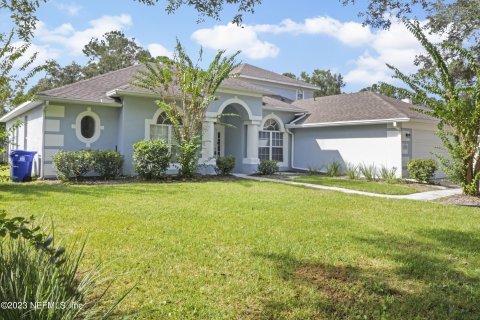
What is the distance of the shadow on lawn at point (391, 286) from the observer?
143 inches

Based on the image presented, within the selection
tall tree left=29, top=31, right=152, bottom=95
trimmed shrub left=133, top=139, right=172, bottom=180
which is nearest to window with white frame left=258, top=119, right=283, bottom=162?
trimmed shrub left=133, top=139, right=172, bottom=180

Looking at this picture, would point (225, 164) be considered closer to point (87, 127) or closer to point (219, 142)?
point (219, 142)

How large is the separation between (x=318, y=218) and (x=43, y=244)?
6.34m

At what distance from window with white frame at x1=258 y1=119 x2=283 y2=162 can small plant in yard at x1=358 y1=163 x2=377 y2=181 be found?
5101mm

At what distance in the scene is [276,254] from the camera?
5.21 m

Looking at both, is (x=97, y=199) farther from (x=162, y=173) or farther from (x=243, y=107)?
(x=243, y=107)

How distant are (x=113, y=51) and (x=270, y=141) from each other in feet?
108

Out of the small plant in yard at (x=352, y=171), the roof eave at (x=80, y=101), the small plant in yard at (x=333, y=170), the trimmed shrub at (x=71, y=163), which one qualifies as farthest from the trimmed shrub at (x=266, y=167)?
the trimmed shrub at (x=71, y=163)

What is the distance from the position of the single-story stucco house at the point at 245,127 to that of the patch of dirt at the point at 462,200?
3.11 m

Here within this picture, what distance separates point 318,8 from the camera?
23.1ft

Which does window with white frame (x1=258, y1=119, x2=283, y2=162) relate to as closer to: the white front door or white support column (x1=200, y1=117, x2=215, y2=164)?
A: the white front door

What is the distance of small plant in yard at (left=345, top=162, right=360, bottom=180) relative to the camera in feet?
58.2

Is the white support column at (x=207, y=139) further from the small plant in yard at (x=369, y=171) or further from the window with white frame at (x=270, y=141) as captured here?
the small plant in yard at (x=369, y=171)

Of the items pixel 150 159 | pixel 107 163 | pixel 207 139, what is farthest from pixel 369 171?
pixel 107 163
